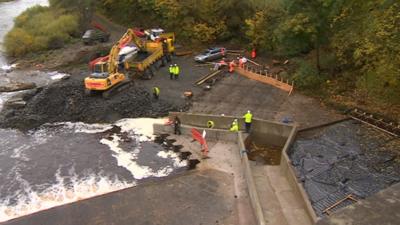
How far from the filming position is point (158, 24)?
4691 centimetres

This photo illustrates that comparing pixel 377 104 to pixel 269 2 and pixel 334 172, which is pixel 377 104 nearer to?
pixel 334 172

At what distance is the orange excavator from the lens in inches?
1110

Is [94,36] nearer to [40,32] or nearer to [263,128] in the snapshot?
[40,32]

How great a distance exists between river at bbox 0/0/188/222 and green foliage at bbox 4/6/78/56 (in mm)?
A: 18090

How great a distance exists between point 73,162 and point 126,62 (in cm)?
1267

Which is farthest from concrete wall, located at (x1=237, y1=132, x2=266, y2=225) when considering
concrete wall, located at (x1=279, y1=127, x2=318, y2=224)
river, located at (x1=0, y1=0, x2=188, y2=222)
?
river, located at (x1=0, y1=0, x2=188, y2=222)

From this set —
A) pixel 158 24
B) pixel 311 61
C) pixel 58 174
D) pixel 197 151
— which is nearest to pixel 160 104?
pixel 197 151

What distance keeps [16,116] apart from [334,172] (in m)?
18.9

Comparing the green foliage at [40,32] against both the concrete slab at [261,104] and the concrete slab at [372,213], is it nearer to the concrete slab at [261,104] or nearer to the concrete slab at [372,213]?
the concrete slab at [261,104]

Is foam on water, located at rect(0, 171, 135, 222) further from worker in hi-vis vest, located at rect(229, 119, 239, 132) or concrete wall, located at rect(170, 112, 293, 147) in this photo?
concrete wall, located at rect(170, 112, 293, 147)

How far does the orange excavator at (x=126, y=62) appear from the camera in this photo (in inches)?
1110

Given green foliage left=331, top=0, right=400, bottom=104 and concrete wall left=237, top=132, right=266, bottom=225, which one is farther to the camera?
green foliage left=331, top=0, right=400, bottom=104

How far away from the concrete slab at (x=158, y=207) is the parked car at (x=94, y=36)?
87.7 ft

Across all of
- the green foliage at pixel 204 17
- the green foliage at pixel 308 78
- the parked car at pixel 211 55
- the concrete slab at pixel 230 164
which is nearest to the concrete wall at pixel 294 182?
the concrete slab at pixel 230 164
